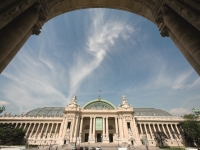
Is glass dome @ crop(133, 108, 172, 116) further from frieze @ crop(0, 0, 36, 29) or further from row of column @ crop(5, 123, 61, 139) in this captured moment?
frieze @ crop(0, 0, 36, 29)

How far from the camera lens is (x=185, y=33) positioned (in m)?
6.85

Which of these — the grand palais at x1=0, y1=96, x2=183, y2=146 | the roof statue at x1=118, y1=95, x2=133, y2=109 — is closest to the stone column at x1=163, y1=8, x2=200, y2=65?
the grand palais at x1=0, y1=96, x2=183, y2=146

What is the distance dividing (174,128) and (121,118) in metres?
32.4

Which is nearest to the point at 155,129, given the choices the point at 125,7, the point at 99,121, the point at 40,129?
the point at 99,121

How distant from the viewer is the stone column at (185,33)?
6.08m

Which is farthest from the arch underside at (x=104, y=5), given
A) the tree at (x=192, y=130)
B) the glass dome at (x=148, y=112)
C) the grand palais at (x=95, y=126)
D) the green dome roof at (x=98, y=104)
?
the glass dome at (x=148, y=112)

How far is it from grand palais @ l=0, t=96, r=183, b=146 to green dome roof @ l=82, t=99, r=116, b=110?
0.62 m

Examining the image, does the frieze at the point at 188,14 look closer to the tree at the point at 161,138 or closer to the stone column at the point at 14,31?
the stone column at the point at 14,31

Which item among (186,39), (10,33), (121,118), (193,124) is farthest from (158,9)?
(193,124)

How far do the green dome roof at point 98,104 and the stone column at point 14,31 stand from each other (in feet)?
214

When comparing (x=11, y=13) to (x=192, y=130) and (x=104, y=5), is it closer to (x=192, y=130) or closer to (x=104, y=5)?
(x=104, y=5)

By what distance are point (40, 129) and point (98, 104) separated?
35.1m

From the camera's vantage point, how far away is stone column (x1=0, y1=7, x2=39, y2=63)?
227 inches

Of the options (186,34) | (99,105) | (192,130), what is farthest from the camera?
(99,105)
